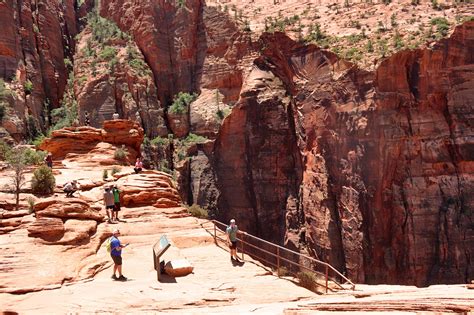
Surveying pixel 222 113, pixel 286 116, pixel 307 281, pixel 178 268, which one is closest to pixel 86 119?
pixel 222 113

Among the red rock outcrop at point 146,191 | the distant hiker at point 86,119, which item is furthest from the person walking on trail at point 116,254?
the distant hiker at point 86,119

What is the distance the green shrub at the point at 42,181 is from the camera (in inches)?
842

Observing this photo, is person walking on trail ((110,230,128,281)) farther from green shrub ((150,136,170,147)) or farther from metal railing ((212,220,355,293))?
green shrub ((150,136,170,147))

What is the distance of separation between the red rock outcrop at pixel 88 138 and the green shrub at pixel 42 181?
7243 millimetres

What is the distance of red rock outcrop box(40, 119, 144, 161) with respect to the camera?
2905cm

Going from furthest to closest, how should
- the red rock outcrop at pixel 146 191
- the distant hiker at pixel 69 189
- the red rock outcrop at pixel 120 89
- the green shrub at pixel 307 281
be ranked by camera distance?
1. the red rock outcrop at pixel 120 89
2. the red rock outcrop at pixel 146 191
3. the distant hiker at pixel 69 189
4. the green shrub at pixel 307 281

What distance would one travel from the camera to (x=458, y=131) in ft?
120

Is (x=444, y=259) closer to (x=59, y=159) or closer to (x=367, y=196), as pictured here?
(x=367, y=196)

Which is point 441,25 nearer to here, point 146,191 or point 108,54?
point 146,191

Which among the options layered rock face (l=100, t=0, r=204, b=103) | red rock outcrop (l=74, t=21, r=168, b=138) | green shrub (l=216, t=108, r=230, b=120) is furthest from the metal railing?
layered rock face (l=100, t=0, r=204, b=103)

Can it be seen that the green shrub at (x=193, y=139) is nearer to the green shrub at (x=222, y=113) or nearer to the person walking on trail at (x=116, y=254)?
the green shrub at (x=222, y=113)

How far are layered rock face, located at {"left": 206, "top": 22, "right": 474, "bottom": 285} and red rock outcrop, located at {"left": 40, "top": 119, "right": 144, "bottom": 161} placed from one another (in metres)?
16.1

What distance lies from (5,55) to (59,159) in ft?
68.7

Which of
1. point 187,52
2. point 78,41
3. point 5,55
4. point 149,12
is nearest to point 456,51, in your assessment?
point 187,52
